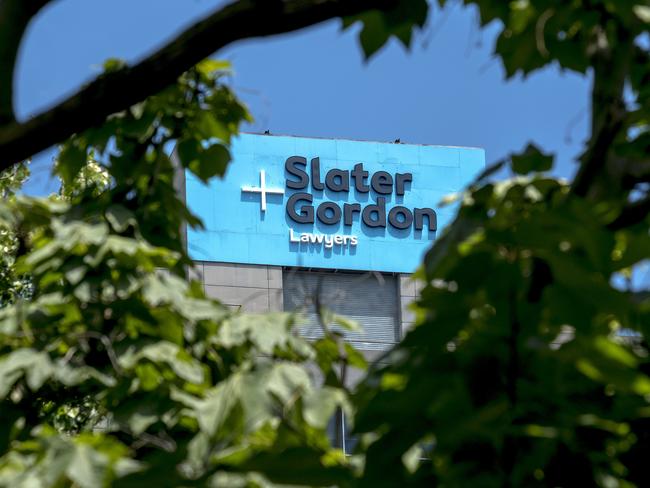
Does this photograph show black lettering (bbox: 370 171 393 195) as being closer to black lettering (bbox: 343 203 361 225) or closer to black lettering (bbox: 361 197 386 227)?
black lettering (bbox: 361 197 386 227)

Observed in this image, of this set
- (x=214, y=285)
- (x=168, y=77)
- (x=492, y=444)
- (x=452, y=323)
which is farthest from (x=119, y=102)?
(x=214, y=285)

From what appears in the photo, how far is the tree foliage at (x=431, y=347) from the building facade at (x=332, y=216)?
44.7m

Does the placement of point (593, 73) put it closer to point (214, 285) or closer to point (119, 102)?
point (119, 102)

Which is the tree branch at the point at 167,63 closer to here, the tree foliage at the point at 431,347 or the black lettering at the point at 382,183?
the tree foliage at the point at 431,347

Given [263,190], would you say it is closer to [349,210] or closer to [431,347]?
[349,210]

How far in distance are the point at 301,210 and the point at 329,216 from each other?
1178mm

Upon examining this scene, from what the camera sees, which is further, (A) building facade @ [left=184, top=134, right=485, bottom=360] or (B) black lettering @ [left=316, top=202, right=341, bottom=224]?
(B) black lettering @ [left=316, top=202, right=341, bottom=224]

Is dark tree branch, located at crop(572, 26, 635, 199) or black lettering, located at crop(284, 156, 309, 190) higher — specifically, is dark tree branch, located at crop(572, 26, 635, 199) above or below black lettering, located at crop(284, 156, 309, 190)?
above

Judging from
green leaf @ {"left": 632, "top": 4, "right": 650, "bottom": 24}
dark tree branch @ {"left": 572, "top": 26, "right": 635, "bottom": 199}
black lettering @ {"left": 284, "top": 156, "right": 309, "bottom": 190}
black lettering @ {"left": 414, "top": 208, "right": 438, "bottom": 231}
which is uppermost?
green leaf @ {"left": 632, "top": 4, "right": 650, "bottom": 24}

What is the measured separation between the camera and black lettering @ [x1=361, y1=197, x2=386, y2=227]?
53.3 meters

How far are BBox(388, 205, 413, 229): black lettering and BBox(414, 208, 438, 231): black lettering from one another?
Result: 0.30 metres

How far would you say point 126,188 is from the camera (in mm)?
5434

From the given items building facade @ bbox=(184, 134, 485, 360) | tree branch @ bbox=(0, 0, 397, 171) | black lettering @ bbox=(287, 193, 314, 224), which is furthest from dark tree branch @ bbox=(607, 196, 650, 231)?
black lettering @ bbox=(287, 193, 314, 224)

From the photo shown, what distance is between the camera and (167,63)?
3.63 m
